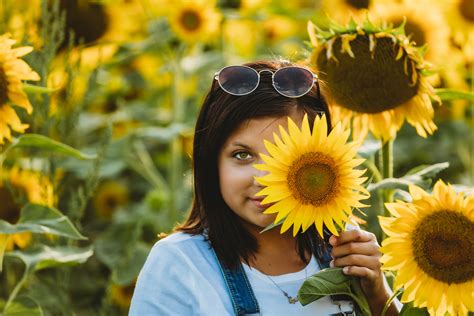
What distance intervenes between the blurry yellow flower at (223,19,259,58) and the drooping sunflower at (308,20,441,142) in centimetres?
174

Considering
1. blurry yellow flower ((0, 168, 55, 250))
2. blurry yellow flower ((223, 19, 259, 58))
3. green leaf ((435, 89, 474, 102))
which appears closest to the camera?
green leaf ((435, 89, 474, 102))

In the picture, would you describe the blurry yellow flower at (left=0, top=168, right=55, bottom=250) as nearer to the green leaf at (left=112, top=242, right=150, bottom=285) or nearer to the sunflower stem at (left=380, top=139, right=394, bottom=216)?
the green leaf at (left=112, top=242, right=150, bottom=285)

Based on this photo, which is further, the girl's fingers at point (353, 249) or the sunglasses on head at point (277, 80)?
the sunglasses on head at point (277, 80)

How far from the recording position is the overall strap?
57.4 inches

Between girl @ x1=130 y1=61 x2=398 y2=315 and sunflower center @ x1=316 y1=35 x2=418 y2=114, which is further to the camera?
sunflower center @ x1=316 y1=35 x2=418 y2=114

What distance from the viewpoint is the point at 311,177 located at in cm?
129

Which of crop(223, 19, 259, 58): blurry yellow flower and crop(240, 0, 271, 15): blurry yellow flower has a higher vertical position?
crop(240, 0, 271, 15): blurry yellow flower

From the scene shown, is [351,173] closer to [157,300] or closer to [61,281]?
[157,300]

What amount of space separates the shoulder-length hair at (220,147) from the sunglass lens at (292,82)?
0.06 ft

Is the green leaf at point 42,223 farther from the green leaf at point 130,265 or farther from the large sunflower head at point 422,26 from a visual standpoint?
the large sunflower head at point 422,26

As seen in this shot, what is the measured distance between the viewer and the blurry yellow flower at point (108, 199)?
119 inches

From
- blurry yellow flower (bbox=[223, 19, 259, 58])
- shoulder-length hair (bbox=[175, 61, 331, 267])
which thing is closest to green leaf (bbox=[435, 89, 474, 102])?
shoulder-length hair (bbox=[175, 61, 331, 267])

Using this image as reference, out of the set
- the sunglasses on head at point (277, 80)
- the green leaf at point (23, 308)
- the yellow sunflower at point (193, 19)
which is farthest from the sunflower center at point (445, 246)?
the yellow sunflower at point (193, 19)

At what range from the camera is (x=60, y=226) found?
1665 mm
